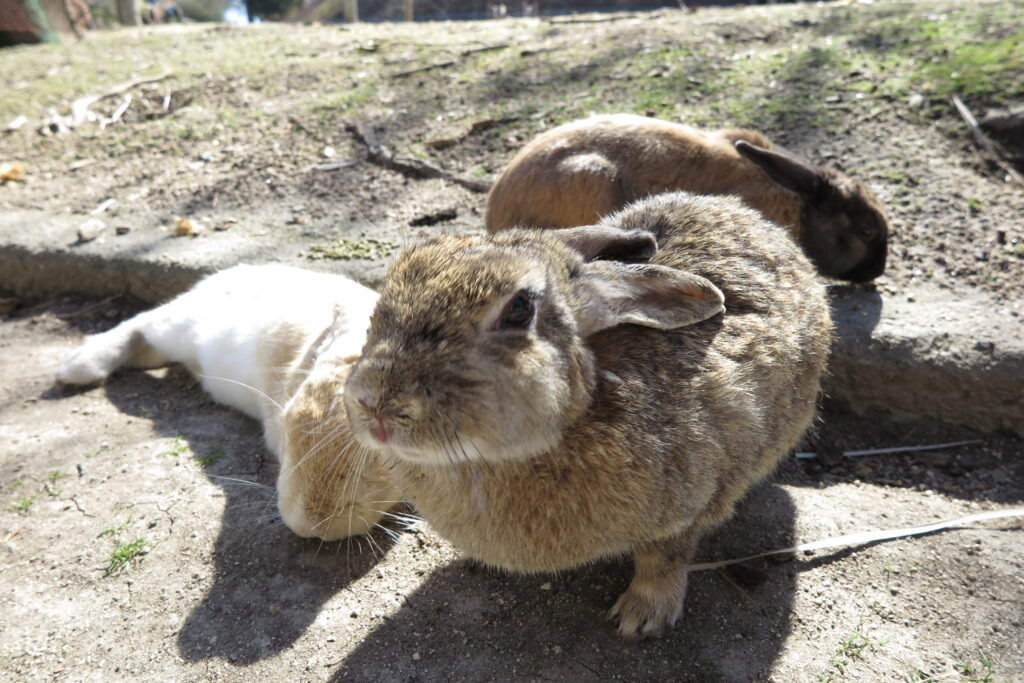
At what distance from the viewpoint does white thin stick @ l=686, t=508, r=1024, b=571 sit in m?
2.78

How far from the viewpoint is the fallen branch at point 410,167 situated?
211 inches

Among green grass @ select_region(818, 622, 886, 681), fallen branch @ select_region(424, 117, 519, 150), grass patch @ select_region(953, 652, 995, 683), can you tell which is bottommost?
green grass @ select_region(818, 622, 886, 681)

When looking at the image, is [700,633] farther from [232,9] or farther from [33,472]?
[232,9]

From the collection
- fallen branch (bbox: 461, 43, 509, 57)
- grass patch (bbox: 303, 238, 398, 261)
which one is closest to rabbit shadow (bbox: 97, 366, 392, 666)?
grass patch (bbox: 303, 238, 398, 261)

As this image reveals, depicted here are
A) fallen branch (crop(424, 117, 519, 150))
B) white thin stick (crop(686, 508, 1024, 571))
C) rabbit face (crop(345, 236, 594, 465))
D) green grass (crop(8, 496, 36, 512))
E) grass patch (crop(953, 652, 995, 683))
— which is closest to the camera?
rabbit face (crop(345, 236, 594, 465))

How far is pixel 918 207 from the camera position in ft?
15.4

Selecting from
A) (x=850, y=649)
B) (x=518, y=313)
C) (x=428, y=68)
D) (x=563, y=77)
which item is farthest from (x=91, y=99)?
(x=850, y=649)

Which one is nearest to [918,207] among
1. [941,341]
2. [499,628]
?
[941,341]

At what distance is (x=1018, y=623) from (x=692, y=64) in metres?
4.95

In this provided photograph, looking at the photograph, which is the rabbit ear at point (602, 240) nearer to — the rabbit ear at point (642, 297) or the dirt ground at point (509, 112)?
the rabbit ear at point (642, 297)

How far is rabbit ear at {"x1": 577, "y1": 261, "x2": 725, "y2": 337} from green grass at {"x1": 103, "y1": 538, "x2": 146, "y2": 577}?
1998mm

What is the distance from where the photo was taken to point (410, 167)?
5.58 metres

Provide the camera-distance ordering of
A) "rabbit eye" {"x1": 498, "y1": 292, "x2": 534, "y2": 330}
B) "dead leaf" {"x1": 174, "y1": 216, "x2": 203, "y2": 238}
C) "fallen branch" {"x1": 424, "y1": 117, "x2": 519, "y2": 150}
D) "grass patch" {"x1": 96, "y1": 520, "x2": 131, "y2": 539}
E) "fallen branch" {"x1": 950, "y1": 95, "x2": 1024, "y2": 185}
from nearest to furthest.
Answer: "rabbit eye" {"x1": 498, "y1": 292, "x2": 534, "y2": 330} < "grass patch" {"x1": 96, "y1": 520, "x2": 131, "y2": 539} < "fallen branch" {"x1": 950, "y1": 95, "x2": 1024, "y2": 185} < "dead leaf" {"x1": 174, "y1": 216, "x2": 203, "y2": 238} < "fallen branch" {"x1": 424, "y1": 117, "x2": 519, "y2": 150}

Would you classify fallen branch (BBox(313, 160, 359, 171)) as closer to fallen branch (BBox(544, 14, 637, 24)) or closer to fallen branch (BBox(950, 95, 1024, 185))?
fallen branch (BBox(544, 14, 637, 24))
